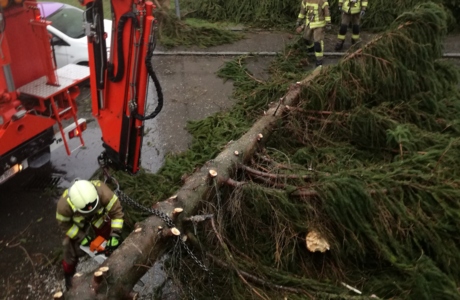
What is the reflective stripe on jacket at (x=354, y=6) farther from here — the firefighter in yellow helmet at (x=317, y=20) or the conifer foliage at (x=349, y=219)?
the conifer foliage at (x=349, y=219)

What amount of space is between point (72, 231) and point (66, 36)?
5249 mm

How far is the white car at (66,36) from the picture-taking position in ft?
26.1

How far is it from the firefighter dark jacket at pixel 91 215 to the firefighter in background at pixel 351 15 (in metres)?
7.32

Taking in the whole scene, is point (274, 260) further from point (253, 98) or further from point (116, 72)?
point (253, 98)

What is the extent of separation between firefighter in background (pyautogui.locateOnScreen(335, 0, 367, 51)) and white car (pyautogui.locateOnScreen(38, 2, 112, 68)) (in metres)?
5.50

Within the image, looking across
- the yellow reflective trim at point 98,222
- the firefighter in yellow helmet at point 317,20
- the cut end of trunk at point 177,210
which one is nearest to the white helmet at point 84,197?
the yellow reflective trim at point 98,222

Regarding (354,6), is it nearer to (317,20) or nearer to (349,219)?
(317,20)

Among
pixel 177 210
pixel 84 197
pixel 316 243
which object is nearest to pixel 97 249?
pixel 84 197

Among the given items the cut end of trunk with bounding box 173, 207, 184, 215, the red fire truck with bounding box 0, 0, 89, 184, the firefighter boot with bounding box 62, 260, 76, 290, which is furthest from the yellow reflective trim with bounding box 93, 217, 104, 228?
the red fire truck with bounding box 0, 0, 89, 184

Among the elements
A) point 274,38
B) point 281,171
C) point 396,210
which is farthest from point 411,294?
point 274,38

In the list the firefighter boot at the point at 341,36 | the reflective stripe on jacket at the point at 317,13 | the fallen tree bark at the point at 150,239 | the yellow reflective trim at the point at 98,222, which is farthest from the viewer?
the firefighter boot at the point at 341,36

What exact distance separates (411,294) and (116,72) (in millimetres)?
3606

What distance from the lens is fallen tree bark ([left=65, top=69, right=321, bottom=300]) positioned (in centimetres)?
324

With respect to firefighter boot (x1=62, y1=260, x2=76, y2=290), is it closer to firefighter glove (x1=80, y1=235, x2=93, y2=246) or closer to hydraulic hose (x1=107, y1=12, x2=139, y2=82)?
firefighter glove (x1=80, y1=235, x2=93, y2=246)
